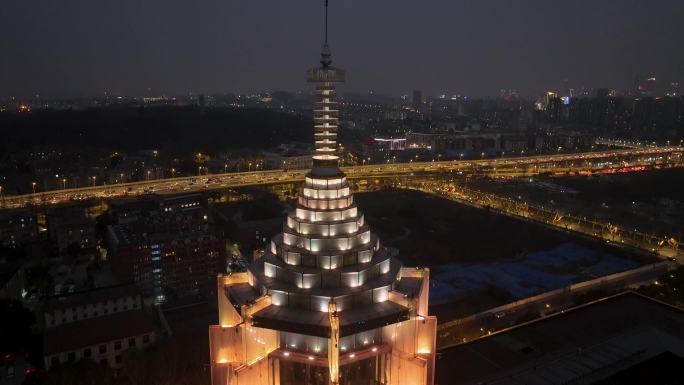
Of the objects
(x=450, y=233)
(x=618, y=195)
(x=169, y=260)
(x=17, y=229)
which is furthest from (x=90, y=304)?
(x=618, y=195)

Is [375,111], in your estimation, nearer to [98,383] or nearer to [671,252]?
[671,252]

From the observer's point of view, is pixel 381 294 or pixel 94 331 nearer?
pixel 381 294

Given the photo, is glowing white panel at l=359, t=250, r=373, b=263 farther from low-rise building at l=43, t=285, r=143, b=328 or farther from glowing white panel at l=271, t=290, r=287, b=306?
low-rise building at l=43, t=285, r=143, b=328

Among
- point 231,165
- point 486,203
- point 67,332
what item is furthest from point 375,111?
point 67,332

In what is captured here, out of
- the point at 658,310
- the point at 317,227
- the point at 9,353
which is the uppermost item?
the point at 317,227

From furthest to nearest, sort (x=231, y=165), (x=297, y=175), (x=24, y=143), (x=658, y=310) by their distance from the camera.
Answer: (x=24, y=143) → (x=231, y=165) → (x=297, y=175) → (x=658, y=310)

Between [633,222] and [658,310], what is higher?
[658,310]

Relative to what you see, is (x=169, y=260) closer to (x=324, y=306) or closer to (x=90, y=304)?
(x=90, y=304)
